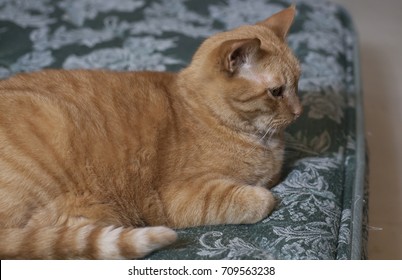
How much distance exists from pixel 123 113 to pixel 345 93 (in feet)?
3.58

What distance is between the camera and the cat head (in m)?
1.53

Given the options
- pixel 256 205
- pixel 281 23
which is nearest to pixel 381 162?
pixel 281 23

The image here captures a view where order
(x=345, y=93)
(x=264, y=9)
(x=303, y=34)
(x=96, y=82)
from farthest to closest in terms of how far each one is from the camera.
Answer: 1. (x=264, y=9)
2. (x=303, y=34)
3. (x=345, y=93)
4. (x=96, y=82)

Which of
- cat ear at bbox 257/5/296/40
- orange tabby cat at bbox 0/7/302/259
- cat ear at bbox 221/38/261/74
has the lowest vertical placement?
orange tabby cat at bbox 0/7/302/259

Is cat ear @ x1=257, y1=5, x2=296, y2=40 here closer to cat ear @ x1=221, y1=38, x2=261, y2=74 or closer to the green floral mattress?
cat ear @ x1=221, y1=38, x2=261, y2=74

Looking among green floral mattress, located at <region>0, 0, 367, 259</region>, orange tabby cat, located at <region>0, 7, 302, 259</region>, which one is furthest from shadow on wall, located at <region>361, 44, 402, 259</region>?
orange tabby cat, located at <region>0, 7, 302, 259</region>

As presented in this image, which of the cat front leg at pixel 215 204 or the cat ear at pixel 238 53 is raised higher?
the cat ear at pixel 238 53

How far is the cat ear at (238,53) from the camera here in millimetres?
1436

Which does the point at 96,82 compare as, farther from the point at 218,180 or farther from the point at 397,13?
the point at 397,13

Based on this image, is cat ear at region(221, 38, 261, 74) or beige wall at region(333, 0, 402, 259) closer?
cat ear at region(221, 38, 261, 74)

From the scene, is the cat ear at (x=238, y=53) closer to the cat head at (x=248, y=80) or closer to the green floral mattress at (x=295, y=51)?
the cat head at (x=248, y=80)

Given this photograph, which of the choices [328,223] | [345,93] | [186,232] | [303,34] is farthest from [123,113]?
[303,34]

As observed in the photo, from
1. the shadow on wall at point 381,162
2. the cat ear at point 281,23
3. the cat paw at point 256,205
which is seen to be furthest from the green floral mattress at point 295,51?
the cat ear at point 281,23

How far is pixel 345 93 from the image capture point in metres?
2.29
